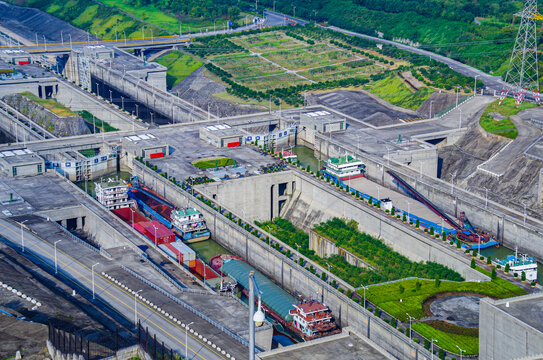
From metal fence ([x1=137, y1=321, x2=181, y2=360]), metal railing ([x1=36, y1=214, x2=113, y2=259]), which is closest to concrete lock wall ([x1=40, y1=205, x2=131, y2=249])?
metal railing ([x1=36, y1=214, x2=113, y2=259])

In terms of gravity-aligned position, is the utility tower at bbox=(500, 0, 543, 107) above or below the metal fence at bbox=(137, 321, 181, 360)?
above

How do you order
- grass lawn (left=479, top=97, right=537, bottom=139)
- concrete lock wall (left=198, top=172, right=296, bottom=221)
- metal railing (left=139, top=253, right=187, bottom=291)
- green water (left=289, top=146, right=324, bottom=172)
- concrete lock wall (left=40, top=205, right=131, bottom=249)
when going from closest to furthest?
1. metal railing (left=139, top=253, right=187, bottom=291)
2. concrete lock wall (left=40, top=205, right=131, bottom=249)
3. concrete lock wall (left=198, top=172, right=296, bottom=221)
4. grass lawn (left=479, top=97, right=537, bottom=139)
5. green water (left=289, top=146, right=324, bottom=172)

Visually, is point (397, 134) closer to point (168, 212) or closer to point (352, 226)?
point (352, 226)

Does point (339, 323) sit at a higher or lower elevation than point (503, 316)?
lower

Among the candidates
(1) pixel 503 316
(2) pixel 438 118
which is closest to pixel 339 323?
(1) pixel 503 316

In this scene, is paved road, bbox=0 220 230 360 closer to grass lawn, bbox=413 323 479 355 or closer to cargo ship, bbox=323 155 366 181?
grass lawn, bbox=413 323 479 355

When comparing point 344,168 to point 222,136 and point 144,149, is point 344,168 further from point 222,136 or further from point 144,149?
point 144,149

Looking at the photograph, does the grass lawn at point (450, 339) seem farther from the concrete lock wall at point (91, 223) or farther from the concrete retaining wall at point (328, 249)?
the concrete lock wall at point (91, 223)
